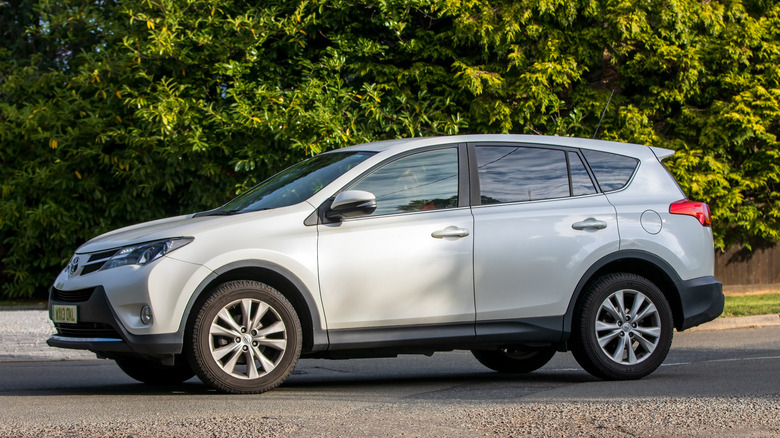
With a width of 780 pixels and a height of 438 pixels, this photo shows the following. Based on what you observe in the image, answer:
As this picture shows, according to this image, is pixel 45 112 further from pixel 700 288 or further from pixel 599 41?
pixel 700 288

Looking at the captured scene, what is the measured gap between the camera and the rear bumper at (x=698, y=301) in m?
7.39

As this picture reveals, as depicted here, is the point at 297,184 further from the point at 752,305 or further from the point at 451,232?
the point at 752,305

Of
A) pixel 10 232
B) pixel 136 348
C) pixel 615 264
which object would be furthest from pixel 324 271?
pixel 10 232

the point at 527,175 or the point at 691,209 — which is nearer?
the point at 527,175

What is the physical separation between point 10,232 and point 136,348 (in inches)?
438

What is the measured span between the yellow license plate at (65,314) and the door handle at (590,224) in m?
3.49

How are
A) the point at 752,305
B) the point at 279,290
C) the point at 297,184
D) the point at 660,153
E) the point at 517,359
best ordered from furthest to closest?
1. the point at 752,305
2. the point at 517,359
3. the point at 660,153
4. the point at 297,184
5. the point at 279,290

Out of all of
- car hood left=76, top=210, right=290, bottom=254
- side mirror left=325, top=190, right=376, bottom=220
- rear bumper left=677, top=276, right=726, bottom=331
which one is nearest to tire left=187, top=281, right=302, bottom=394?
car hood left=76, top=210, right=290, bottom=254

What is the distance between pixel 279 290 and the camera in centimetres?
645

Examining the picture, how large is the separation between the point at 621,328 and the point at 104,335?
366 cm

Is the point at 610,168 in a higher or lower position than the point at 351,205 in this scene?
higher

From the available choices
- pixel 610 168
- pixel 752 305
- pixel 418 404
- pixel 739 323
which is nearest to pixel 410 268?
pixel 418 404

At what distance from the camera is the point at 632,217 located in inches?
287

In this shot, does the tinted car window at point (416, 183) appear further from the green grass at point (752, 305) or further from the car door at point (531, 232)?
the green grass at point (752, 305)
